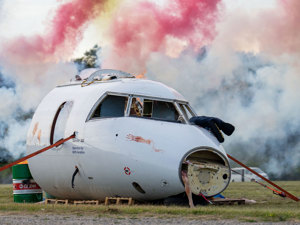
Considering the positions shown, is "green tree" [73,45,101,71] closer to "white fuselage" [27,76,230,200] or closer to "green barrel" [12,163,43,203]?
"green barrel" [12,163,43,203]

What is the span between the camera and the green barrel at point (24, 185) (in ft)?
91.7

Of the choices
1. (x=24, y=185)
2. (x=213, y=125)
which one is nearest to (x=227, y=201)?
(x=213, y=125)

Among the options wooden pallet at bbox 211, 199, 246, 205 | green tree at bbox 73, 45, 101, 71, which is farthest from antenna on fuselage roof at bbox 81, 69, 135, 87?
green tree at bbox 73, 45, 101, 71

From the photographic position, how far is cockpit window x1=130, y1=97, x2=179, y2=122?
23.8 meters

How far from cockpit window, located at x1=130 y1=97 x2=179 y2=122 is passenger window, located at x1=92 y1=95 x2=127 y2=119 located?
337 mm

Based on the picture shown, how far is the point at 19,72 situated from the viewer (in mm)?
46375

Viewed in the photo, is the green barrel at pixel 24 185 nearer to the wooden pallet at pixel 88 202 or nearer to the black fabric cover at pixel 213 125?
the wooden pallet at pixel 88 202

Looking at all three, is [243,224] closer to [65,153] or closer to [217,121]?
[217,121]

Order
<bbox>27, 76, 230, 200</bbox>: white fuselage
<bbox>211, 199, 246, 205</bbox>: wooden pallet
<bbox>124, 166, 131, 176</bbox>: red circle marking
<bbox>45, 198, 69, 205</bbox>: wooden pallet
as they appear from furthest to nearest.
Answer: <bbox>45, 198, 69, 205</bbox>: wooden pallet, <bbox>211, 199, 246, 205</bbox>: wooden pallet, <bbox>124, 166, 131, 176</bbox>: red circle marking, <bbox>27, 76, 230, 200</bbox>: white fuselage

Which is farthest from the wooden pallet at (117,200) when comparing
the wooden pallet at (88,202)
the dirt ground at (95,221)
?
the dirt ground at (95,221)

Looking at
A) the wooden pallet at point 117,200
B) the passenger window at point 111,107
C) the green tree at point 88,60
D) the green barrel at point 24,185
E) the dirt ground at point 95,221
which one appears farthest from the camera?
the green tree at point 88,60

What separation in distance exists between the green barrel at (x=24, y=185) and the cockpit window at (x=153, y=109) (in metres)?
6.29

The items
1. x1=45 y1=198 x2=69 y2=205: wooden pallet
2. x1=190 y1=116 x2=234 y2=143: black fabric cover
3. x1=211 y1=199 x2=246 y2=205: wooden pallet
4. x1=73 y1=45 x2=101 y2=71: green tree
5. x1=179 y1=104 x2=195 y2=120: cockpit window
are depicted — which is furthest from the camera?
x1=73 y1=45 x2=101 y2=71: green tree

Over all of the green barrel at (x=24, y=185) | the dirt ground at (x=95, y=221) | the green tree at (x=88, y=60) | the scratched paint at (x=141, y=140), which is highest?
the green tree at (x=88, y=60)
